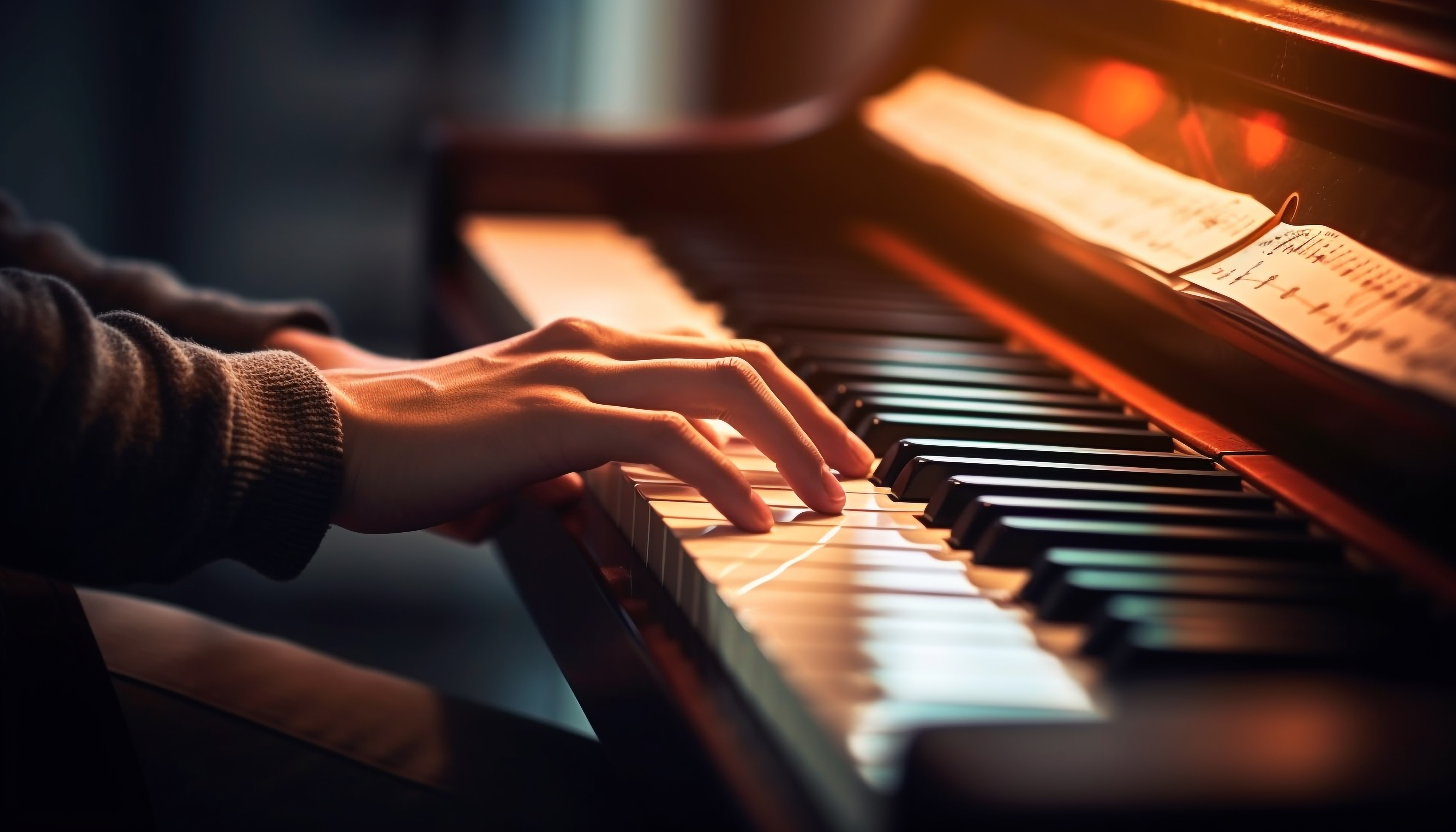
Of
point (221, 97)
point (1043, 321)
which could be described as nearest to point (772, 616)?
point (1043, 321)

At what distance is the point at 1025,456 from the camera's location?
995mm

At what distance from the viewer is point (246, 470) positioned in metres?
0.89

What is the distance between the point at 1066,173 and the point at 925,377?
0.95ft

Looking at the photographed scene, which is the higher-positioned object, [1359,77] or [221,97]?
[1359,77]

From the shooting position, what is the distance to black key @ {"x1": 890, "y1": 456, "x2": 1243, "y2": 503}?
955 millimetres

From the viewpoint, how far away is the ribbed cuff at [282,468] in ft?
2.95

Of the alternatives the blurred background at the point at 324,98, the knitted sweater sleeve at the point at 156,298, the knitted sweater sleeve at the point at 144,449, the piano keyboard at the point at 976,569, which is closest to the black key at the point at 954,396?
the piano keyboard at the point at 976,569

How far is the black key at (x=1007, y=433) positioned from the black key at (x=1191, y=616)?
292 millimetres

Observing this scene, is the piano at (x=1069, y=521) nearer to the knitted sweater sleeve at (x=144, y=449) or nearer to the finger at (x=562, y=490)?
the finger at (x=562, y=490)

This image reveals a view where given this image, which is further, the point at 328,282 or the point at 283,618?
the point at 328,282

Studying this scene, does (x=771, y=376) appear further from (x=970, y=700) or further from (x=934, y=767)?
(x=934, y=767)

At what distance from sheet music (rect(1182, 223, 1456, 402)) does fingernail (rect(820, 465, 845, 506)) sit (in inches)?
12.4

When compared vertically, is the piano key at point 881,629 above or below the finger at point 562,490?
above

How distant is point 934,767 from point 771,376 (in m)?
0.53
